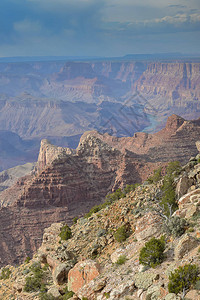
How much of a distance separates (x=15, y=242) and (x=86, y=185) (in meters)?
24.0

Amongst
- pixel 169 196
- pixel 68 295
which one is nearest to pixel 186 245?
pixel 68 295

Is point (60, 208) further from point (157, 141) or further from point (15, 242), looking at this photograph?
point (157, 141)

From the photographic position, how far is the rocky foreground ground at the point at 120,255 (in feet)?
74.4

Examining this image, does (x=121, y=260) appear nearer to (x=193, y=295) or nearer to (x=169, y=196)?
(x=169, y=196)

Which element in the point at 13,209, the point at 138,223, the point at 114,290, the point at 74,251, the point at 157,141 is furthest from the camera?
the point at 157,141

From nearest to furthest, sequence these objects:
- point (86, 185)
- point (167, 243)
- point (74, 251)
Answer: point (167, 243), point (74, 251), point (86, 185)

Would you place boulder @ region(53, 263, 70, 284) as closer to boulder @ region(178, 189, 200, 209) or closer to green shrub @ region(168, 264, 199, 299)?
boulder @ region(178, 189, 200, 209)

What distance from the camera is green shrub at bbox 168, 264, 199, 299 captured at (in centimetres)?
1961

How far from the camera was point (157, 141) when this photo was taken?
497ft

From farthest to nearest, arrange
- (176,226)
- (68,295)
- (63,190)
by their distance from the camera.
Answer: (63,190) → (68,295) → (176,226)

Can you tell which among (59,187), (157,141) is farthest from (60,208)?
(157,141)

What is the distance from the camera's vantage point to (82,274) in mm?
28203

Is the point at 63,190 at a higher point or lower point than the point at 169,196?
higher

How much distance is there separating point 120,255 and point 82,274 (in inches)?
118
